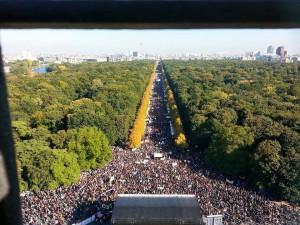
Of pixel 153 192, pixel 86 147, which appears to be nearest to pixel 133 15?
pixel 153 192

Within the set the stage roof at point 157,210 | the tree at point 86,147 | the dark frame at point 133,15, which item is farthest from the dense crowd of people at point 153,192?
the dark frame at point 133,15

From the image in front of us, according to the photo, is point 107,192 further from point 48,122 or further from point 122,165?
point 48,122

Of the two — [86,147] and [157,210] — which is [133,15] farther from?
[86,147]

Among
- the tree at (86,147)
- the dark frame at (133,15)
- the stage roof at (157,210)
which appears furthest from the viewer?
the tree at (86,147)

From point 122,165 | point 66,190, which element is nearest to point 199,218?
point 66,190

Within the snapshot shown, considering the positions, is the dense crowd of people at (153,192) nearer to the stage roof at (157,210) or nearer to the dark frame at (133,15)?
the stage roof at (157,210)
